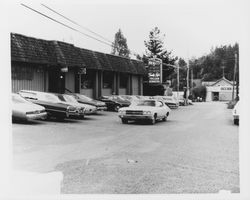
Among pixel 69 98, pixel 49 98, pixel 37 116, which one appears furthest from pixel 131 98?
pixel 37 116

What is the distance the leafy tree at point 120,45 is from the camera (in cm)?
369

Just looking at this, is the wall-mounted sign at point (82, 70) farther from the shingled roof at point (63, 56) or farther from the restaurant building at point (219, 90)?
the restaurant building at point (219, 90)

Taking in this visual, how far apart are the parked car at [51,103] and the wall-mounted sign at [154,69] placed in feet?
3.28

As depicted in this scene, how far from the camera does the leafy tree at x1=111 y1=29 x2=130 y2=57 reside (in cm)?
369

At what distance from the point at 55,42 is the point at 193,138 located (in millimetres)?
1925

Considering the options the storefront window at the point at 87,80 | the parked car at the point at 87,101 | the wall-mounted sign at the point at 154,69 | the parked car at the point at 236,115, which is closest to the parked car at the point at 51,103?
the parked car at the point at 87,101

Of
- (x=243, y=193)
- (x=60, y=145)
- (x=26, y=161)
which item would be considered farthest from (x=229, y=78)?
(x=26, y=161)

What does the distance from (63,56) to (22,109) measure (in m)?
0.80

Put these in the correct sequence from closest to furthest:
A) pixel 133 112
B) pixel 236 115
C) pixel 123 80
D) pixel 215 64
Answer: pixel 236 115 < pixel 215 64 < pixel 123 80 < pixel 133 112

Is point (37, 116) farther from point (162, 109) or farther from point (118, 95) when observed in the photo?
point (162, 109)

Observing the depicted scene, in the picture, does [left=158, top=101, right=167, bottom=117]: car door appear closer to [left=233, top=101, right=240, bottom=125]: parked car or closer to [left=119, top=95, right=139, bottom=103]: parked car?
[left=119, top=95, right=139, bottom=103]: parked car

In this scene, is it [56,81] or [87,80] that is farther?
[87,80]

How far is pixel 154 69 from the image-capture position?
12.6ft

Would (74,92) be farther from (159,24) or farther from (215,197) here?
(215,197)
